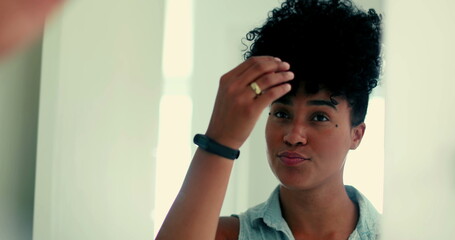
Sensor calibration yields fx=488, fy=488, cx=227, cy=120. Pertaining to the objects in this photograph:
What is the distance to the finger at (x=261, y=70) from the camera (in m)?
0.37

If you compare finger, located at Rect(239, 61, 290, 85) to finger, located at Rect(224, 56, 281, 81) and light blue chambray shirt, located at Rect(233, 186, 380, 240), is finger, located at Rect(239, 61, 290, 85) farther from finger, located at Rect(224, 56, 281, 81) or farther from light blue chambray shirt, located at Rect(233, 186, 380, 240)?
light blue chambray shirt, located at Rect(233, 186, 380, 240)

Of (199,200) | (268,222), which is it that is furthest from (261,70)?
(268,222)

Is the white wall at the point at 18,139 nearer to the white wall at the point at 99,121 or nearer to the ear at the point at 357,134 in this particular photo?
the white wall at the point at 99,121

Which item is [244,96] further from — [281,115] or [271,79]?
[281,115]

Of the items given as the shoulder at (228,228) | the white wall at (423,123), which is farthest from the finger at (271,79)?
the shoulder at (228,228)

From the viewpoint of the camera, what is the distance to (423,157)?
0.38 metres

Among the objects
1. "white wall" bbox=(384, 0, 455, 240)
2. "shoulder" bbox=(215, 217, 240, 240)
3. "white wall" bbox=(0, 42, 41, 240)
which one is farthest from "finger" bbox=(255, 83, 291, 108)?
"white wall" bbox=(0, 42, 41, 240)

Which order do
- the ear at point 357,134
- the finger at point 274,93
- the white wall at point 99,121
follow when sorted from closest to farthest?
the finger at point 274,93
the ear at point 357,134
the white wall at point 99,121

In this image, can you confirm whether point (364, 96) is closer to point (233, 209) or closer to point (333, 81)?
point (333, 81)

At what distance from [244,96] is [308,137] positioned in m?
0.14

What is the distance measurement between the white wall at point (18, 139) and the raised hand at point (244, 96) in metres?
0.27

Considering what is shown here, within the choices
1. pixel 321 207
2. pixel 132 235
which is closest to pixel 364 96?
pixel 321 207

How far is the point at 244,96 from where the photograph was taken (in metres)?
0.37

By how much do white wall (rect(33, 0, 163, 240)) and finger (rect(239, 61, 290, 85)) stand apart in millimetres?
251
